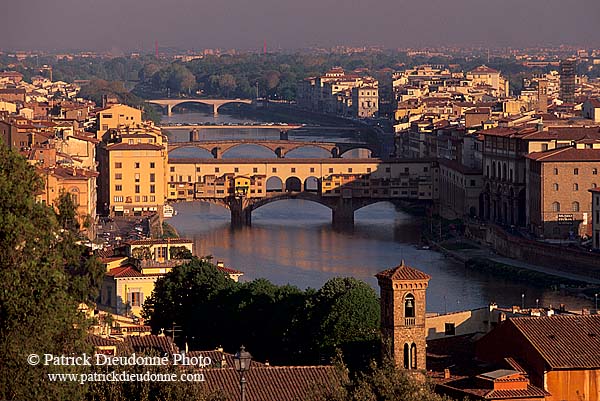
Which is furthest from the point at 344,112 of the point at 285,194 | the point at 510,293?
the point at 510,293

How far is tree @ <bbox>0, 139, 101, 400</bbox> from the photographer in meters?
4.09

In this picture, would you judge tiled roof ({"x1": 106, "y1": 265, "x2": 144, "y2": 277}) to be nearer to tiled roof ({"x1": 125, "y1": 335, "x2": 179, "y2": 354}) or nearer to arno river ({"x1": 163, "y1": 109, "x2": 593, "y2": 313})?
arno river ({"x1": 163, "y1": 109, "x2": 593, "y2": 313})

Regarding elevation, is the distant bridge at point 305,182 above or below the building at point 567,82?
below

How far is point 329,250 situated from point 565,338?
936 centimetres

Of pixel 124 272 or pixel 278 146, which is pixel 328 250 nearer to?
pixel 124 272

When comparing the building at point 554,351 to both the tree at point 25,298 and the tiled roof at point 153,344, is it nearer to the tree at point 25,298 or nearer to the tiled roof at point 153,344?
the tiled roof at point 153,344

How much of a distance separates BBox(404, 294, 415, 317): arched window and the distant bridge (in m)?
12.2

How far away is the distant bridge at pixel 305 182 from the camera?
19703 mm

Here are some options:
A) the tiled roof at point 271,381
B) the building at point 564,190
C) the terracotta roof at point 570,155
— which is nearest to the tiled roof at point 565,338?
the tiled roof at point 271,381

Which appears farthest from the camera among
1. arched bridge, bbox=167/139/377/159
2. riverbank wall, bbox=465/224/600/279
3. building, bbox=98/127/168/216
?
arched bridge, bbox=167/139/377/159

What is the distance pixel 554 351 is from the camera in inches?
258

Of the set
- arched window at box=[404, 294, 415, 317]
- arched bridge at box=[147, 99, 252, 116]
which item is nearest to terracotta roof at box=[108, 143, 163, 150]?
arched window at box=[404, 294, 415, 317]

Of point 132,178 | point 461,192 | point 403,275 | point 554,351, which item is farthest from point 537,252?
point 554,351

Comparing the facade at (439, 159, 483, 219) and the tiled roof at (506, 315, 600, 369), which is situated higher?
the tiled roof at (506, 315, 600, 369)
